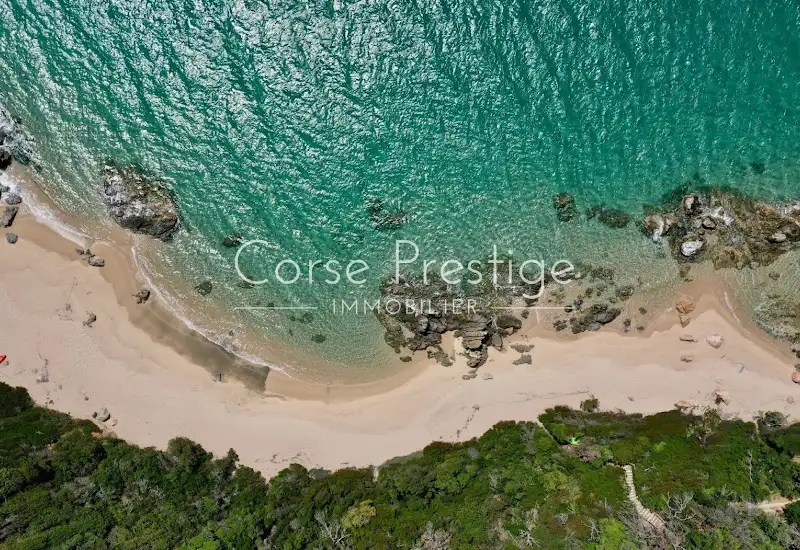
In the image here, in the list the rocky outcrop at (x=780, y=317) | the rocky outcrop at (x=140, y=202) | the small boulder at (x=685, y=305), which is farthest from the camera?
the rocky outcrop at (x=140, y=202)

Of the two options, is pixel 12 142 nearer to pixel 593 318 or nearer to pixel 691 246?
pixel 593 318

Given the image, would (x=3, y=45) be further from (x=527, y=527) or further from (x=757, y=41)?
(x=757, y=41)

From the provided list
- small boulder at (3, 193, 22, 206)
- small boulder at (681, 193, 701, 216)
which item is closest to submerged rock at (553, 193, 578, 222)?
small boulder at (681, 193, 701, 216)

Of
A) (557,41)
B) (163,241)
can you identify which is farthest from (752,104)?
(163,241)

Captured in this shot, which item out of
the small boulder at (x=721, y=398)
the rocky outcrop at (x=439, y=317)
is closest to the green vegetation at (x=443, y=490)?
the small boulder at (x=721, y=398)

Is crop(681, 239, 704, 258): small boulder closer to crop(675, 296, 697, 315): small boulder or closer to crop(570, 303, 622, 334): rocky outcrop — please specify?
crop(675, 296, 697, 315): small boulder

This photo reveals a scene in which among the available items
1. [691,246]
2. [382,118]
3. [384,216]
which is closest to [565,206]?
[691,246]

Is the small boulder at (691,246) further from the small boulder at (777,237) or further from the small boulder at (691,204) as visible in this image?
the small boulder at (777,237)
